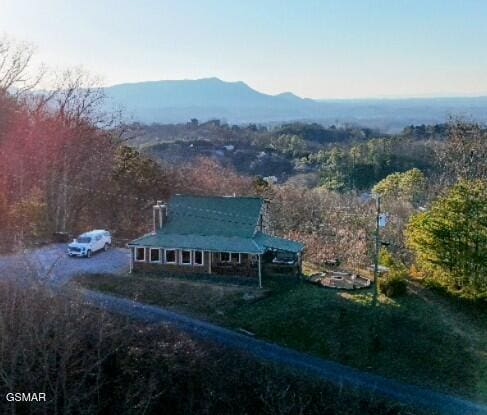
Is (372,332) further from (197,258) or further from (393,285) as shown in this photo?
(197,258)

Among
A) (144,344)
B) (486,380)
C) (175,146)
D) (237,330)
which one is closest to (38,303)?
(144,344)

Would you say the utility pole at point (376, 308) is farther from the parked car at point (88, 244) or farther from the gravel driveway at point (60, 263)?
the parked car at point (88, 244)

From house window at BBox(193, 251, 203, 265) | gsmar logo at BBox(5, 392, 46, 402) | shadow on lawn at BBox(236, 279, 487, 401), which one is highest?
house window at BBox(193, 251, 203, 265)

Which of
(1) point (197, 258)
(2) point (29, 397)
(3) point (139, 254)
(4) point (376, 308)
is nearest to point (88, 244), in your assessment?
(3) point (139, 254)

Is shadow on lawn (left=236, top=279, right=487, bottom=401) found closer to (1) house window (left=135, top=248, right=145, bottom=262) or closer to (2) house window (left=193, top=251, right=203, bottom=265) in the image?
(2) house window (left=193, top=251, right=203, bottom=265)

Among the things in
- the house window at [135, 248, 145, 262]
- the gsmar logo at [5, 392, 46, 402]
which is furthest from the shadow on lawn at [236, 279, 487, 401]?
the gsmar logo at [5, 392, 46, 402]

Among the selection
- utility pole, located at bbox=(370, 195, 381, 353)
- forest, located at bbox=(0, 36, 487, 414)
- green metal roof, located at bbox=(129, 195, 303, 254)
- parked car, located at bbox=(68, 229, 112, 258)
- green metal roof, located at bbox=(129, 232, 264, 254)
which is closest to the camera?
forest, located at bbox=(0, 36, 487, 414)
